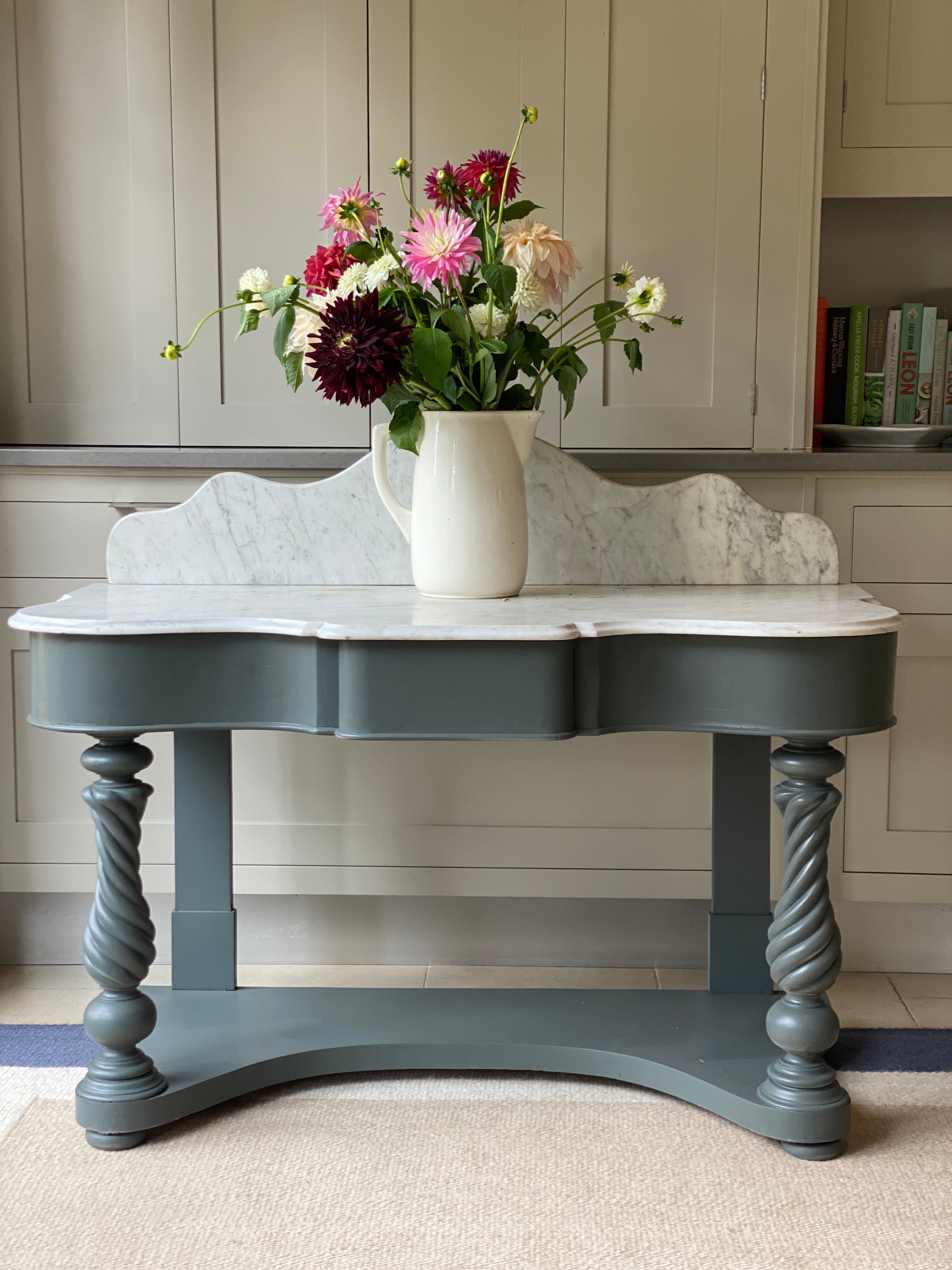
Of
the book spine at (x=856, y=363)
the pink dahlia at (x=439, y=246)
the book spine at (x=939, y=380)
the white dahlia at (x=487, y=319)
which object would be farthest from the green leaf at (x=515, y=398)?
the book spine at (x=939, y=380)

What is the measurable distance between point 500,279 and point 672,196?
0.66 m

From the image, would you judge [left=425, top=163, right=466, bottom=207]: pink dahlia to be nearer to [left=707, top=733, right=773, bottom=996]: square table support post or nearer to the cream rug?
[left=707, top=733, right=773, bottom=996]: square table support post

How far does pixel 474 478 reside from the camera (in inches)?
65.2

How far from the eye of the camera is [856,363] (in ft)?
7.88

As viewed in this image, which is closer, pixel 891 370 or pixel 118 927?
pixel 118 927

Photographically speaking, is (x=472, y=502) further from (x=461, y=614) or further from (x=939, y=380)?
(x=939, y=380)

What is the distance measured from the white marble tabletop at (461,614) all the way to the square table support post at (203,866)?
12.0 inches

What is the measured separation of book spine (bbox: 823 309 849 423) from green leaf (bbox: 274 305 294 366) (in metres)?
1.26

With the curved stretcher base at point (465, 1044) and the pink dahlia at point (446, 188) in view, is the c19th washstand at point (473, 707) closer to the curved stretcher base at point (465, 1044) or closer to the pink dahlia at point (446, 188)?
the curved stretcher base at point (465, 1044)

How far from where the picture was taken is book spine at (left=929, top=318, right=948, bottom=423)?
2387mm

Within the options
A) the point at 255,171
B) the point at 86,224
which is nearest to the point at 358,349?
the point at 255,171

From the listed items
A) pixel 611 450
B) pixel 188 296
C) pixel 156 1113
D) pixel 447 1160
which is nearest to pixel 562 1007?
pixel 447 1160

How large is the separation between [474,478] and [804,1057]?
0.92 metres

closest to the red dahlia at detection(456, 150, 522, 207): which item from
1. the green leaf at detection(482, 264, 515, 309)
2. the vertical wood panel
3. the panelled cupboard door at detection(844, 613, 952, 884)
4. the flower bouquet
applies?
the flower bouquet
